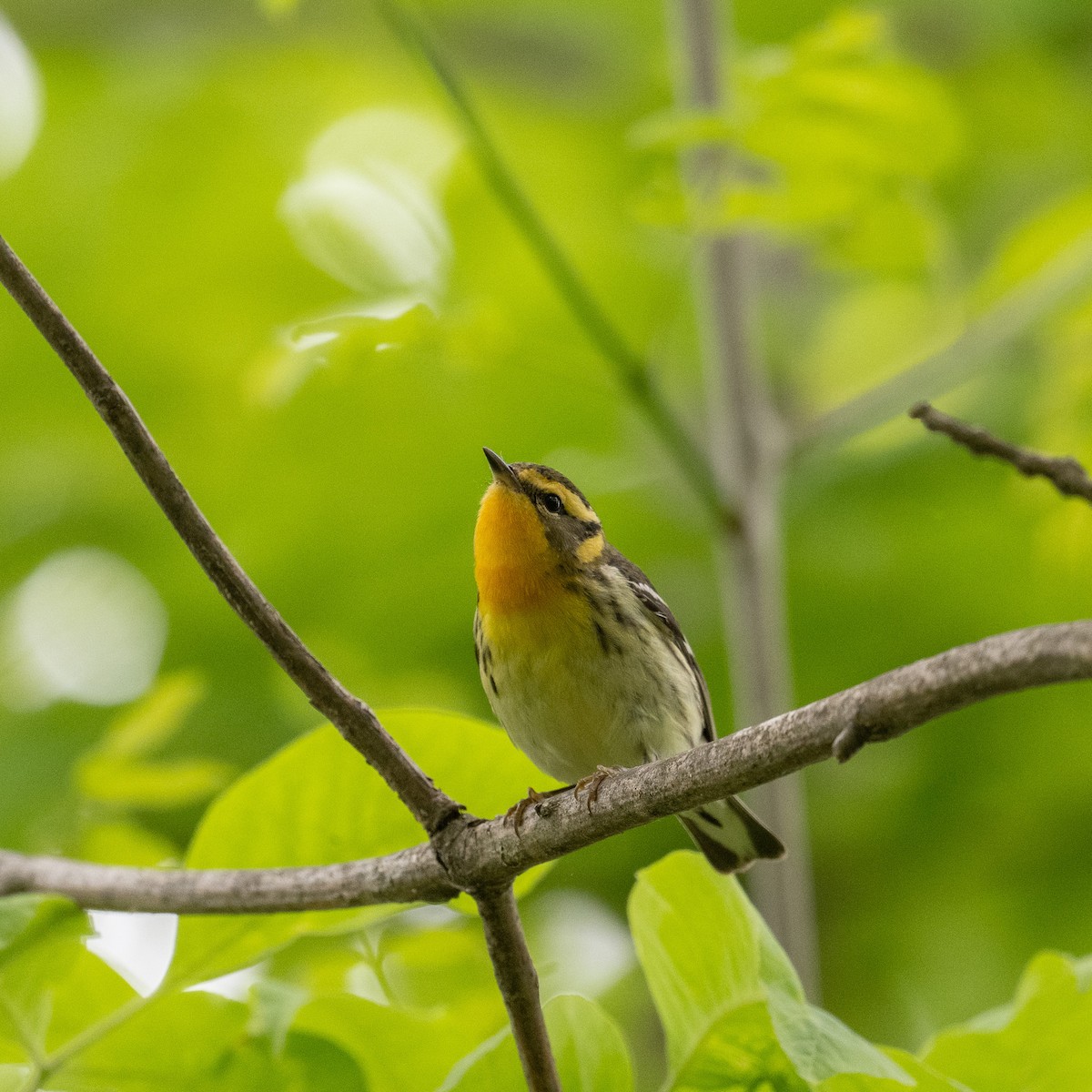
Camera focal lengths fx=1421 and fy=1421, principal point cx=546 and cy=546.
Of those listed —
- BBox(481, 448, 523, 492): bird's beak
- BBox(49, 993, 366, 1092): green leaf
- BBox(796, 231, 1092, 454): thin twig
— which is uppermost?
BBox(481, 448, 523, 492): bird's beak

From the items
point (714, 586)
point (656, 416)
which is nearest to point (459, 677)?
point (714, 586)

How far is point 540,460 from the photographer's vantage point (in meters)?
4.68

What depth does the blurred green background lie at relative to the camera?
4.09 meters

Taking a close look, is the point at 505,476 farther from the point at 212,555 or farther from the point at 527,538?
the point at 212,555

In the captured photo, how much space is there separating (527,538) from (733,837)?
0.94m

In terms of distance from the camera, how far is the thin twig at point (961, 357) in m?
3.24

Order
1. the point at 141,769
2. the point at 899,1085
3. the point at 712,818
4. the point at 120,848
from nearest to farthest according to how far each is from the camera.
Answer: the point at 899,1085 → the point at 141,769 → the point at 120,848 → the point at 712,818

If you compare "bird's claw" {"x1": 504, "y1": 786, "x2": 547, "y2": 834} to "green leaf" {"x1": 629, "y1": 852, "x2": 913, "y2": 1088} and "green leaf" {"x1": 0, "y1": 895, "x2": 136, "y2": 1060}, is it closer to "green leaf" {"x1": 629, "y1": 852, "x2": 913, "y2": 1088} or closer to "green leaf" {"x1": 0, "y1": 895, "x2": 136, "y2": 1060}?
"green leaf" {"x1": 629, "y1": 852, "x2": 913, "y2": 1088}

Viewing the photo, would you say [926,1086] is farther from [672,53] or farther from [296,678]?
[672,53]

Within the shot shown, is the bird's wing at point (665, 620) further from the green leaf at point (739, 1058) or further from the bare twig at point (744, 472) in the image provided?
the green leaf at point (739, 1058)

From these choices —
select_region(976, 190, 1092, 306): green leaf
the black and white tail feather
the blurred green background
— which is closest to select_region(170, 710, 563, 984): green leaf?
the black and white tail feather

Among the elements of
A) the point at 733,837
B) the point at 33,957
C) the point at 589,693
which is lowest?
the point at 33,957

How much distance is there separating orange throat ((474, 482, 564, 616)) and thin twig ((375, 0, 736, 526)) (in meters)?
0.63

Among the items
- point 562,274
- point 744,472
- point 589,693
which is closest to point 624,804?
point 562,274
